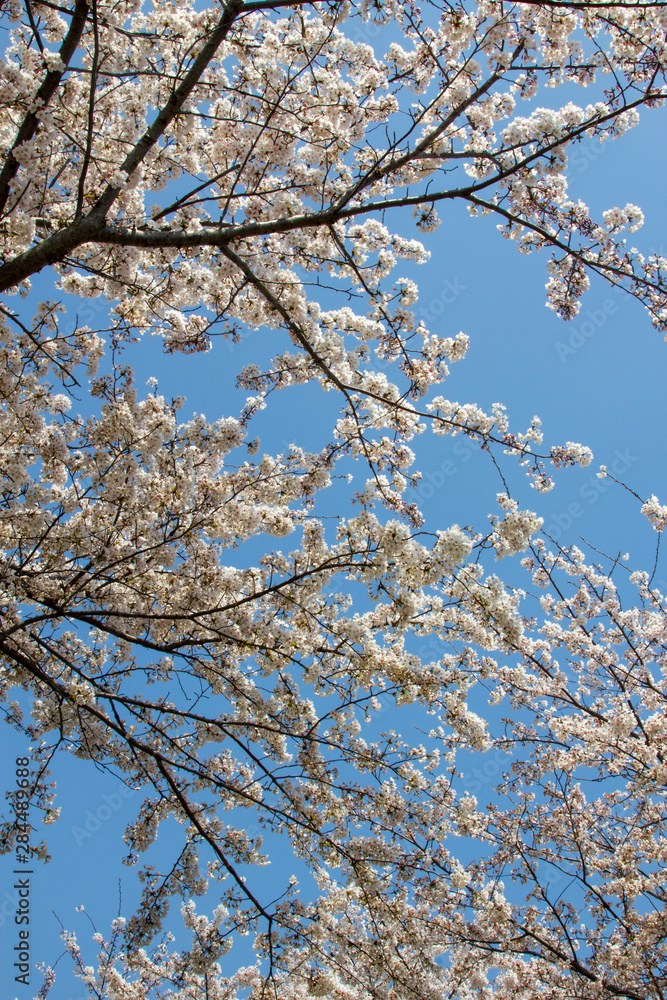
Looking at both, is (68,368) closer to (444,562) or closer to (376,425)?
(376,425)

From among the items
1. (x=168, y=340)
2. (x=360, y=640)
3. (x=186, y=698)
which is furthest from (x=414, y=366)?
(x=186, y=698)

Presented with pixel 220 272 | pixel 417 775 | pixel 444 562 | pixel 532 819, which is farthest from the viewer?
pixel 532 819

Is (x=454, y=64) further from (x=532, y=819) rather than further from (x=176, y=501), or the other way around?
(x=532, y=819)

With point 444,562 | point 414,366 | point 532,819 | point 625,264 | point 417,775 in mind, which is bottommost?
point 532,819

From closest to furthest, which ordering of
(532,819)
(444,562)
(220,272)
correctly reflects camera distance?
(444,562) → (220,272) → (532,819)

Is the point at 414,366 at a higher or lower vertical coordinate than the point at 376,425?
higher

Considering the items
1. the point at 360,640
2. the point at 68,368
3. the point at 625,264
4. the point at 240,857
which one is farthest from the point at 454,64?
the point at 240,857

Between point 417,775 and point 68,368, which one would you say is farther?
point 417,775

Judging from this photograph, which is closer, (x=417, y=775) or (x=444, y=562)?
(x=444, y=562)

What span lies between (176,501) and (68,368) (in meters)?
1.65

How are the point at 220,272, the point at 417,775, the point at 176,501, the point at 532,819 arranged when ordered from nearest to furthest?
the point at 220,272, the point at 176,501, the point at 417,775, the point at 532,819

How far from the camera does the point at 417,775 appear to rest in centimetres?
607

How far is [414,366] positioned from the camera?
5668 mm

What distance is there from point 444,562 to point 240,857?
3.85 metres
